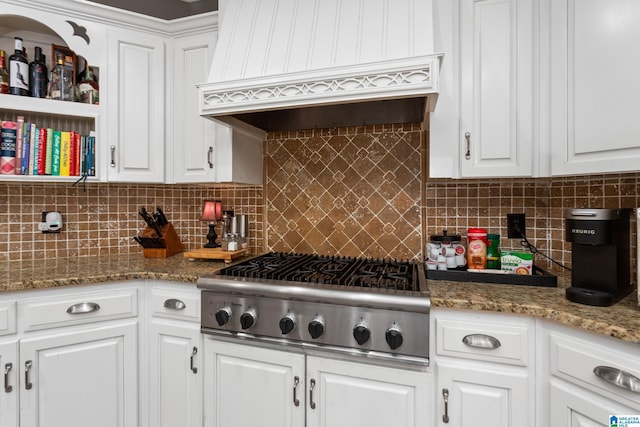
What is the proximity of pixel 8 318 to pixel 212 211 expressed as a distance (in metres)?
1.11

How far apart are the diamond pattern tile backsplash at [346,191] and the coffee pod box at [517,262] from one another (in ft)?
1.56

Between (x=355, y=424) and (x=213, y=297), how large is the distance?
78 cm

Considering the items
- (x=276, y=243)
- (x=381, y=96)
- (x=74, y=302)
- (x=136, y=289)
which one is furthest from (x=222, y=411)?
(x=381, y=96)

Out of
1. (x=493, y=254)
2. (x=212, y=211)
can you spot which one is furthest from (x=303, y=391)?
(x=212, y=211)

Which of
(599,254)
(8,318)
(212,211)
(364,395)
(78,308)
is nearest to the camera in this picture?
(599,254)

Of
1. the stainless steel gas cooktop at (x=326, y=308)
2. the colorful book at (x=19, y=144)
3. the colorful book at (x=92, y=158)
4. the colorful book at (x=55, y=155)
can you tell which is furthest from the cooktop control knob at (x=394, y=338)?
the colorful book at (x=19, y=144)

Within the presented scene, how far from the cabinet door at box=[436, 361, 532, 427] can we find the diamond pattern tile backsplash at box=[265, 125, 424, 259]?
76 centimetres

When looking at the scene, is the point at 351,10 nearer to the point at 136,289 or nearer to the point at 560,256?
the point at 560,256

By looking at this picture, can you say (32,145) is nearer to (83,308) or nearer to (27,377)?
(83,308)

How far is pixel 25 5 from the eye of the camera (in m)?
1.71

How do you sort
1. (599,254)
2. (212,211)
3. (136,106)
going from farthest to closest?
(212,211) < (136,106) < (599,254)

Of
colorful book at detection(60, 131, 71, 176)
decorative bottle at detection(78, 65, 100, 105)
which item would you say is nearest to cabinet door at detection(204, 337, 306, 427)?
colorful book at detection(60, 131, 71, 176)

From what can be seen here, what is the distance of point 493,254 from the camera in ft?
5.16

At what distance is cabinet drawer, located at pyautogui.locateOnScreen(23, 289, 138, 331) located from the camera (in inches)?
56.7
